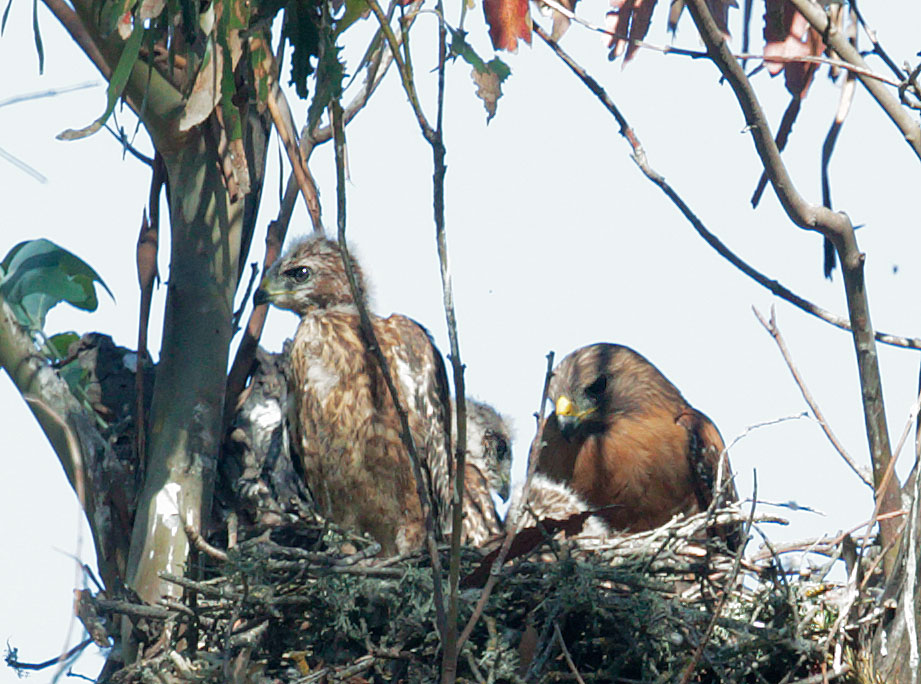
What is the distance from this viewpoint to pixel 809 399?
11.9ft

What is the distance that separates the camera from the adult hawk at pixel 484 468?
18.5 feet

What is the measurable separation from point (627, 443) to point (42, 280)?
111 inches

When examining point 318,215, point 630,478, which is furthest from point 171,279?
point 630,478

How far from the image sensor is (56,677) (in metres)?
3.49

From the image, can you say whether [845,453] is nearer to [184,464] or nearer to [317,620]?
[317,620]

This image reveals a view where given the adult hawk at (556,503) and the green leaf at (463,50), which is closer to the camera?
the green leaf at (463,50)

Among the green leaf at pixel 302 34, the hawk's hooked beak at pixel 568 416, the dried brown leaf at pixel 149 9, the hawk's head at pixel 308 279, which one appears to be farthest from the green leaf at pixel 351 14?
the hawk's hooked beak at pixel 568 416

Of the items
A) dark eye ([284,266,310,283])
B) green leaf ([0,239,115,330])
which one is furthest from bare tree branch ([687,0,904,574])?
green leaf ([0,239,115,330])

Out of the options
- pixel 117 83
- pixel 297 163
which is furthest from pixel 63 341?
pixel 117 83

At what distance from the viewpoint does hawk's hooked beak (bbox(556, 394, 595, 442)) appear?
5949 millimetres

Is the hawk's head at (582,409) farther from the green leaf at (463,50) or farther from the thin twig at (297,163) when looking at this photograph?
the green leaf at (463,50)

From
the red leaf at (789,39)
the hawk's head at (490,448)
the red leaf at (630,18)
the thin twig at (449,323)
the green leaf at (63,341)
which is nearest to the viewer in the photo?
the thin twig at (449,323)

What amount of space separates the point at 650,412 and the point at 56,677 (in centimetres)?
345

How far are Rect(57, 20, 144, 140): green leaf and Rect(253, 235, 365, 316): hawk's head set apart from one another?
1.89 meters
